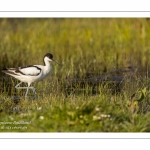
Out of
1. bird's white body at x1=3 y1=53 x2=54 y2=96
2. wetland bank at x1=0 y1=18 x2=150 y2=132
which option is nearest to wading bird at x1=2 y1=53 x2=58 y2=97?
bird's white body at x1=3 y1=53 x2=54 y2=96

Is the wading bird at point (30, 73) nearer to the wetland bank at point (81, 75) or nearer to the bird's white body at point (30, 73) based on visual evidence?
the bird's white body at point (30, 73)

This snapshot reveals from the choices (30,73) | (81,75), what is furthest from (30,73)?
(81,75)

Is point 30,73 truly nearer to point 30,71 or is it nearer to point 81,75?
point 30,71

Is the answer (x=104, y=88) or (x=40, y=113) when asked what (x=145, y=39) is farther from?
(x=40, y=113)

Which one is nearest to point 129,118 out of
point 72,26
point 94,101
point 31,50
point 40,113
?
point 94,101

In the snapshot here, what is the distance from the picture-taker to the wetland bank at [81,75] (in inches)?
268

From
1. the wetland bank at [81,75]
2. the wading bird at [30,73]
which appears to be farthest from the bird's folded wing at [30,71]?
the wetland bank at [81,75]

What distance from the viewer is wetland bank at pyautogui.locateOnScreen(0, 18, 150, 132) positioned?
6.80 m

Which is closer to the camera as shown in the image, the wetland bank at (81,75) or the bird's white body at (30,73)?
the wetland bank at (81,75)

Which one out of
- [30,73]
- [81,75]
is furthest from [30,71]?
[81,75]

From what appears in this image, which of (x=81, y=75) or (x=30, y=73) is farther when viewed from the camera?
(x=81, y=75)

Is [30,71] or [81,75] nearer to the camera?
[30,71]

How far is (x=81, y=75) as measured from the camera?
927cm

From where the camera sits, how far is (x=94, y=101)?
23.3 feet
